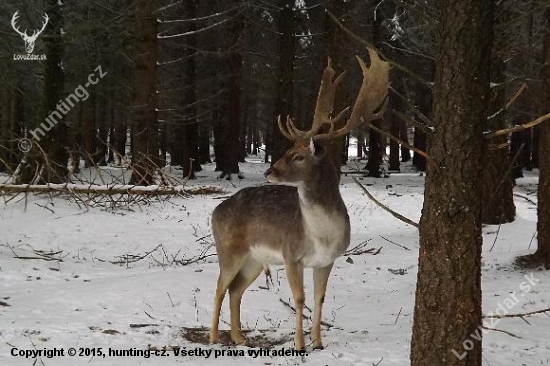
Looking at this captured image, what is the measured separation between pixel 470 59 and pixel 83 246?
Result: 841cm

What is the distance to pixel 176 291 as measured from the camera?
7.01 meters

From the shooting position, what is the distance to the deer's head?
440cm

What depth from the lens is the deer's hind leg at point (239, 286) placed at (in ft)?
18.5

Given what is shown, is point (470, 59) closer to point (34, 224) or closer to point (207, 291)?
point (207, 291)

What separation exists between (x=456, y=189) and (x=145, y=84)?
496 inches

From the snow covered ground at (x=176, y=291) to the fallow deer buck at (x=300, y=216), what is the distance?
1.97ft

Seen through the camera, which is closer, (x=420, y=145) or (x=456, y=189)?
(x=456, y=189)

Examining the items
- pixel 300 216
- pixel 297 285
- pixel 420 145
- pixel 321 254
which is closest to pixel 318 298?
pixel 297 285

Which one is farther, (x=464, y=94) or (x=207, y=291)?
(x=207, y=291)

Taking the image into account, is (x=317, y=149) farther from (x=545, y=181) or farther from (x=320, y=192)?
(x=545, y=181)

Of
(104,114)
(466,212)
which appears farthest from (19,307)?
(104,114)

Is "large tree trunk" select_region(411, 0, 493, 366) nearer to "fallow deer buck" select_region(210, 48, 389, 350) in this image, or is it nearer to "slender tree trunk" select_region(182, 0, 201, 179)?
"fallow deer buck" select_region(210, 48, 389, 350)

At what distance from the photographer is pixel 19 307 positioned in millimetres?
6062

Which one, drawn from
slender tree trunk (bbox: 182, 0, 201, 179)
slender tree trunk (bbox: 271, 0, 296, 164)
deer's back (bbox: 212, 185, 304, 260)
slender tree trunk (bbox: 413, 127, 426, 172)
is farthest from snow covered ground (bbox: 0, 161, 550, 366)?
slender tree trunk (bbox: 413, 127, 426, 172)
